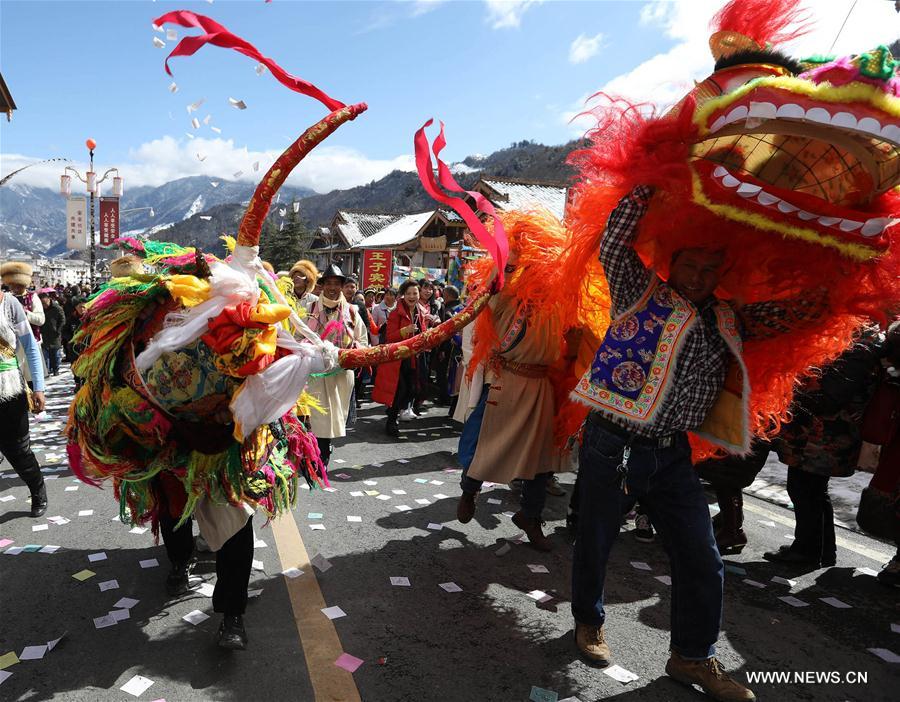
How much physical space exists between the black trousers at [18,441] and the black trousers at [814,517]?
5439 mm

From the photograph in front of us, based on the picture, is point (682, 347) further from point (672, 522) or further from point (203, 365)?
point (203, 365)

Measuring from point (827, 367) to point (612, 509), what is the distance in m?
2.03

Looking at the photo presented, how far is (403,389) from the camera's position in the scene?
25.1ft

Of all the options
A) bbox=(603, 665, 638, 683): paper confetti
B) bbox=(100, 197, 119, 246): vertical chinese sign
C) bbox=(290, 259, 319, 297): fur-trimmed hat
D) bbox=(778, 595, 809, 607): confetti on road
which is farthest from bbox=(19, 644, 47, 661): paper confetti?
bbox=(100, 197, 119, 246): vertical chinese sign

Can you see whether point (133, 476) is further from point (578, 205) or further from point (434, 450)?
point (434, 450)

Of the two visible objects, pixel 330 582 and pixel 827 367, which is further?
pixel 827 367

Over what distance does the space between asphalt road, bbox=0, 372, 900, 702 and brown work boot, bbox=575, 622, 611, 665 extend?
0.07 metres

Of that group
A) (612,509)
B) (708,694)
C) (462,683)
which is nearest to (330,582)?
(462,683)

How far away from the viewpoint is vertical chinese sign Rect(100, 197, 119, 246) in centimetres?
2873

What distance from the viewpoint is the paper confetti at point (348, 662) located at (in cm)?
257

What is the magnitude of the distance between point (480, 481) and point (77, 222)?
35.7m

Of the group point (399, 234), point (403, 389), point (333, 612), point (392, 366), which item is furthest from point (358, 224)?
point (333, 612)

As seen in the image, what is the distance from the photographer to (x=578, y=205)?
286cm

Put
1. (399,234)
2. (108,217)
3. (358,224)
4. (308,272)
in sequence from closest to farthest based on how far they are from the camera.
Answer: (308,272) → (108,217) → (399,234) → (358,224)
